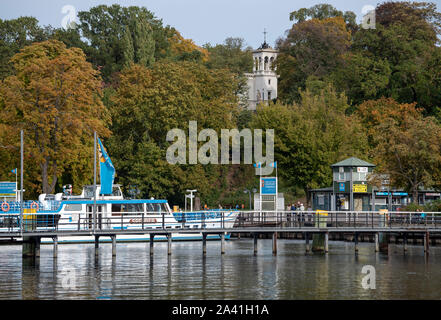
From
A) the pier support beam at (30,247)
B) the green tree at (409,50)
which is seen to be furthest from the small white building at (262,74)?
the pier support beam at (30,247)

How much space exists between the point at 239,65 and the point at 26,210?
3945 inches

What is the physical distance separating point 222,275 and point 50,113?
2980 centimetres

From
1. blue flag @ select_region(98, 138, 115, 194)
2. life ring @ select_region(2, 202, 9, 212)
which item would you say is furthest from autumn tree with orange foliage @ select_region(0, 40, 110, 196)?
blue flag @ select_region(98, 138, 115, 194)

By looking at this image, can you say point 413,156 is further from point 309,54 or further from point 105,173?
point 309,54

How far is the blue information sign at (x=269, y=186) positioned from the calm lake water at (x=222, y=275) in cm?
440

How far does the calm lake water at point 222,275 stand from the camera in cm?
3742

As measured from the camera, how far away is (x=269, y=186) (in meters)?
63.2

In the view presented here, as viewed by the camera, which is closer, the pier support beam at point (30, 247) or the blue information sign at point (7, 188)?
the pier support beam at point (30, 247)

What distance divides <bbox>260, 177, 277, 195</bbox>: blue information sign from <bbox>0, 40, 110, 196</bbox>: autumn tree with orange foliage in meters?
15.7

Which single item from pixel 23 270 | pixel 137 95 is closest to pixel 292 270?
pixel 23 270

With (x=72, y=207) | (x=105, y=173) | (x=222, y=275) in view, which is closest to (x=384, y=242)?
(x=222, y=275)

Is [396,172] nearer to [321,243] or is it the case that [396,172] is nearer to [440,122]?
[321,243]

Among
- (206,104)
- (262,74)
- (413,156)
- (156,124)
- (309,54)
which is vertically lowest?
(413,156)

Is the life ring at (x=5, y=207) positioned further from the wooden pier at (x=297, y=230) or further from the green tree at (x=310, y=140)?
the green tree at (x=310, y=140)
